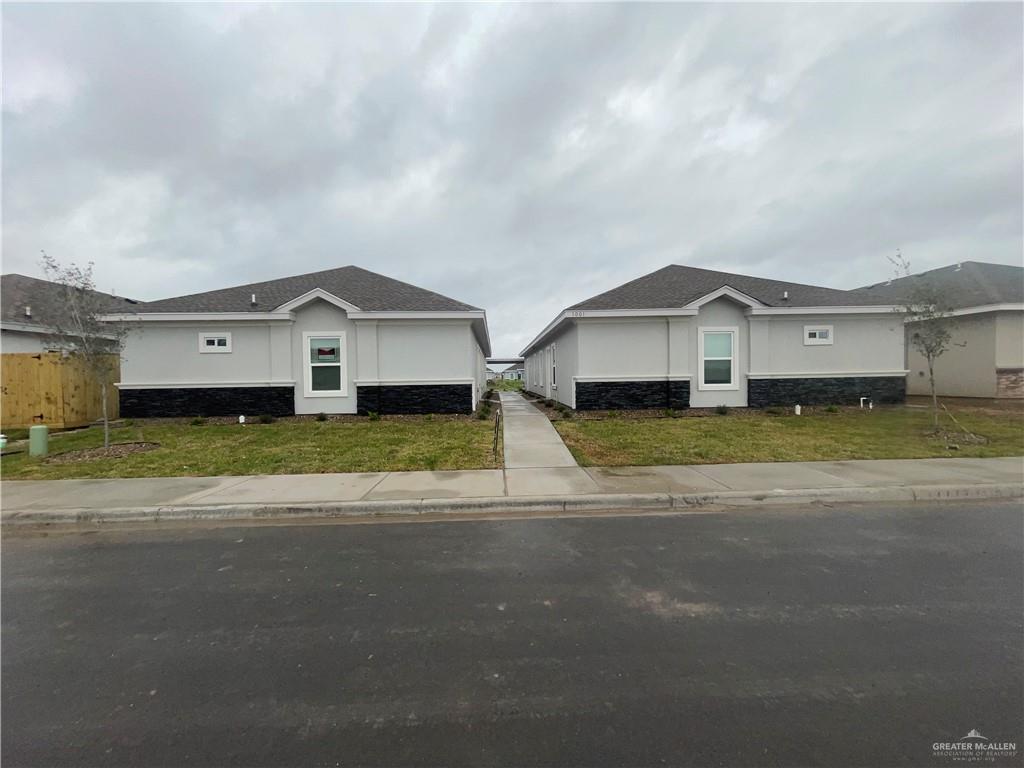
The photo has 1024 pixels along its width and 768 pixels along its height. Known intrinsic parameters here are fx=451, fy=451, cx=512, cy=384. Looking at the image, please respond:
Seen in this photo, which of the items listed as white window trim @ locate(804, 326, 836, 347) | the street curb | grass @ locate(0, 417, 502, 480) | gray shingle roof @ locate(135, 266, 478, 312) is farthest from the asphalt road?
white window trim @ locate(804, 326, 836, 347)

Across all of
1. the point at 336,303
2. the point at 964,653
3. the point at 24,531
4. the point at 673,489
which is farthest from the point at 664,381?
the point at 24,531

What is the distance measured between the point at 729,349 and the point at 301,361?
47.1 ft

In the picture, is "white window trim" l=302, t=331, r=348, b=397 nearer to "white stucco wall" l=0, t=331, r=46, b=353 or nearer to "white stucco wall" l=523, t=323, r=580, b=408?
"white stucco wall" l=523, t=323, r=580, b=408

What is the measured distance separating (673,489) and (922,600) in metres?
3.04

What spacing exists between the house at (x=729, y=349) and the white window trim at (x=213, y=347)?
11.1 metres

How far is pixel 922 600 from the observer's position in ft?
11.9

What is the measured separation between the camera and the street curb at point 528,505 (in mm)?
5820

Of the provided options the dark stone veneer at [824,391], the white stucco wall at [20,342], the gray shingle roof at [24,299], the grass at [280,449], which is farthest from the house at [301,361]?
the dark stone veneer at [824,391]

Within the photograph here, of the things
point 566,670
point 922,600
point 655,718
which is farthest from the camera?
point 922,600

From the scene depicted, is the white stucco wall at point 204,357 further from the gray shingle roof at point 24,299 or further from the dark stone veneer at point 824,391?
the dark stone veneer at point 824,391

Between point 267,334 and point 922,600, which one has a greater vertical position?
point 267,334

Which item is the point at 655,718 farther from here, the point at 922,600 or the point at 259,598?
the point at 259,598

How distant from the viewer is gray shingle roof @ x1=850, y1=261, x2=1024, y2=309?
16344 millimetres

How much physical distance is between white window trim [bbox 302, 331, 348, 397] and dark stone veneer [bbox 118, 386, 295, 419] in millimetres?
626
